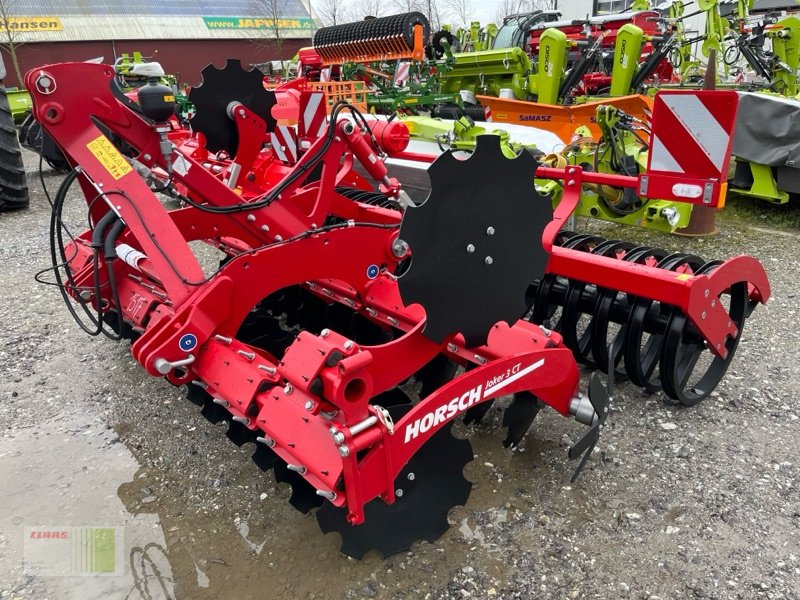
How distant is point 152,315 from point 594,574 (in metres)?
2.08

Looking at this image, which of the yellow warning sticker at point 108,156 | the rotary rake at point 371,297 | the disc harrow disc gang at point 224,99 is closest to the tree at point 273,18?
the disc harrow disc gang at point 224,99

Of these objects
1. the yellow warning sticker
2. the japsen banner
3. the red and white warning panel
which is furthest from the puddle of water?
the japsen banner

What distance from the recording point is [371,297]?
2.94 metres

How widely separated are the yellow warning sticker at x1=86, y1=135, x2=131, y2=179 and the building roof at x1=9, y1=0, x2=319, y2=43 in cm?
2721

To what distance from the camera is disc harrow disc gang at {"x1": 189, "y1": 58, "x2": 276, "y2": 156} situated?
140 inches

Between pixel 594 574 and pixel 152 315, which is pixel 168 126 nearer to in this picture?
pixel 152 315

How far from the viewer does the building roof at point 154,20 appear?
1051 inches

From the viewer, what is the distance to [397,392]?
8.75 ft

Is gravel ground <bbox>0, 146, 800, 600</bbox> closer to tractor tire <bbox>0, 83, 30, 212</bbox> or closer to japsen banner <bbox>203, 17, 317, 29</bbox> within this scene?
tractor tire <bbox>0, 83, 30, 212</bbox>

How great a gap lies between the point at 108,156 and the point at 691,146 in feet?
7.92

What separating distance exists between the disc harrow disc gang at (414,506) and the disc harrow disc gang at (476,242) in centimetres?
43

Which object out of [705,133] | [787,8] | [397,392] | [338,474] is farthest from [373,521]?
[787,8]

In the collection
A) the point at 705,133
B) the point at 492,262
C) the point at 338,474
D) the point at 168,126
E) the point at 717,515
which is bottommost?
the point at 717,515

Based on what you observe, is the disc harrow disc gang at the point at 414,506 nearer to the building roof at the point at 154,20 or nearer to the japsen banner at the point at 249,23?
the building roof at the point at 154,20
